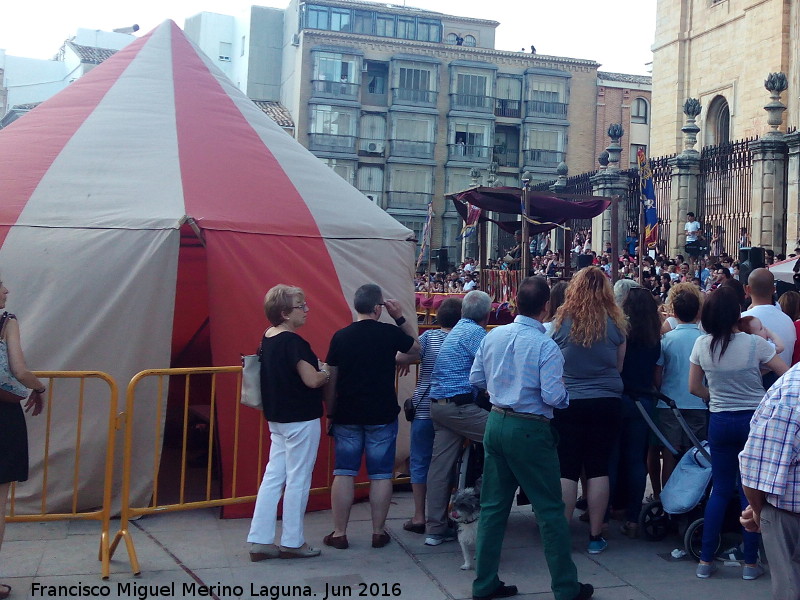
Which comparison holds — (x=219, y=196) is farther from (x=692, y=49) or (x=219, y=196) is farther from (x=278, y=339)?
(x=692, y=49)

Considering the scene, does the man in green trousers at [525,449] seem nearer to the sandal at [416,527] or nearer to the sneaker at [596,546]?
the sneaker at [596,546]

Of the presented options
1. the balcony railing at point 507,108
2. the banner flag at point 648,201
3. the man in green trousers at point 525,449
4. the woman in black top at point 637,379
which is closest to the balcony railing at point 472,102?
the balcony railing at point 507,108

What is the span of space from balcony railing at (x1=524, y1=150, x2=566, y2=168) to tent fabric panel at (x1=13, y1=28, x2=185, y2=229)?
138 feet

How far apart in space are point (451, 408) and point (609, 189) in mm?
16189

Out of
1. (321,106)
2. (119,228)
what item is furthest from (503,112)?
(119,228)

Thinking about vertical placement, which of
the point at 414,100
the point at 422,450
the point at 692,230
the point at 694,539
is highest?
the point at 414,100

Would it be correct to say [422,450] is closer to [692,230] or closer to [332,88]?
[692,230]

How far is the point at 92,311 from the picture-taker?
6445mm

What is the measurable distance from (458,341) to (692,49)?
25.5 meters

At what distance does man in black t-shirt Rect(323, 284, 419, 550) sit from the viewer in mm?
5605

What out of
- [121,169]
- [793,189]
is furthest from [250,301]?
[793,189]

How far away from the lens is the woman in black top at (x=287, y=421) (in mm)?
5391

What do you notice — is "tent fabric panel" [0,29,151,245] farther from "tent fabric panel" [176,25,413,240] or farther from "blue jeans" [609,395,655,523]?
"blue jeans" [609,395,655,523]

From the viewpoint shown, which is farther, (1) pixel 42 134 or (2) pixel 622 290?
(1) pixel 42 134
